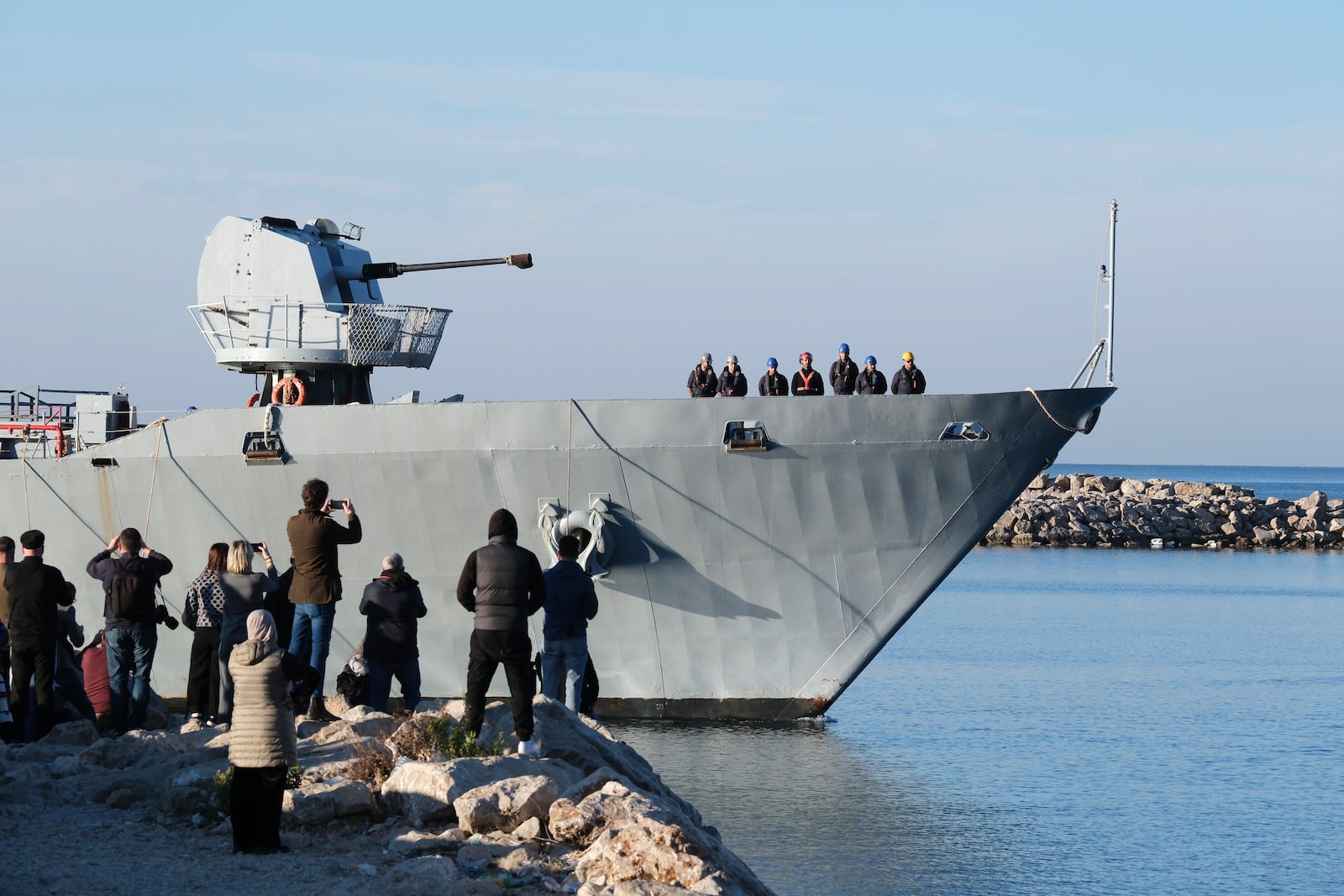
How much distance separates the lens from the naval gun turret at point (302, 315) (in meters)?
19.4

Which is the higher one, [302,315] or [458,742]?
[302,315]

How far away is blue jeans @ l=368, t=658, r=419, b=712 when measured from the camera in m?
11.3

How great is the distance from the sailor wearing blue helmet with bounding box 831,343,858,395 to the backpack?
867 centimetres

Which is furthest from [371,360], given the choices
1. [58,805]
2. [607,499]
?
[58,805]

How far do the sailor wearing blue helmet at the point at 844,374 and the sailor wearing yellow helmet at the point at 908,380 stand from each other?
49 centimetres

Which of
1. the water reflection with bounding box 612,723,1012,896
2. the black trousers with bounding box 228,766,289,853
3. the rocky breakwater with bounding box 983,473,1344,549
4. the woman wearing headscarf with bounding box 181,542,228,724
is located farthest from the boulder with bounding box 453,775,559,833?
the rocky breakwater with bounding box 983,473,1344,549

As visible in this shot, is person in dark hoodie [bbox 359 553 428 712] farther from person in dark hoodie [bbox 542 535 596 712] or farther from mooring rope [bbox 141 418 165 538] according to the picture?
mooring rope [bbox 141 418 165 538]

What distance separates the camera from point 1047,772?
16.1m

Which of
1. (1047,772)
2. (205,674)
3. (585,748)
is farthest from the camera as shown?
(1047,772)

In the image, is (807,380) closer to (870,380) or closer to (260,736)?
(870,380)

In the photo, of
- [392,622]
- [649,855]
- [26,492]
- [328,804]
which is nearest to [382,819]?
[328,804]

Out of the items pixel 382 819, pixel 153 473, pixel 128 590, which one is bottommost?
pixel 382 819

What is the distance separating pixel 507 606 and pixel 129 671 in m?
3.98

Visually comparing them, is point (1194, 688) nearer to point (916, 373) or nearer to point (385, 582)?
point (916, 373)
